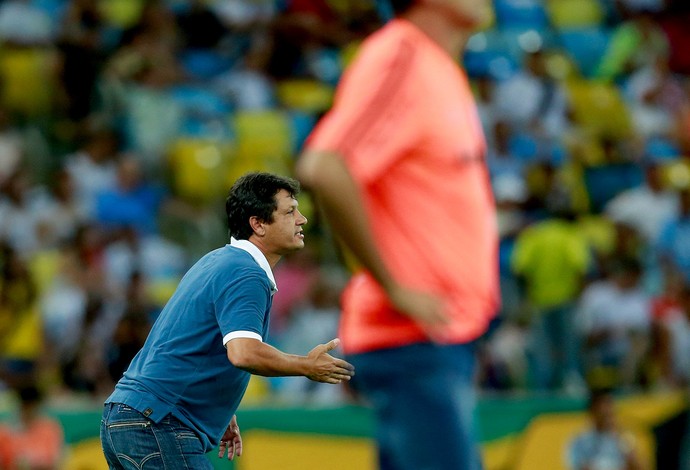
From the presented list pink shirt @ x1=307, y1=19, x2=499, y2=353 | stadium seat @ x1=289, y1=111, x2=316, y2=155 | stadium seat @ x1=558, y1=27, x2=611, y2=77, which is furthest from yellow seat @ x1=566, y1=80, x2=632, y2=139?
pink shirt @ x1=307, y1=19, x2=499, y2=353

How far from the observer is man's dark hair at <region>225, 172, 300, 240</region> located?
400 centimetres

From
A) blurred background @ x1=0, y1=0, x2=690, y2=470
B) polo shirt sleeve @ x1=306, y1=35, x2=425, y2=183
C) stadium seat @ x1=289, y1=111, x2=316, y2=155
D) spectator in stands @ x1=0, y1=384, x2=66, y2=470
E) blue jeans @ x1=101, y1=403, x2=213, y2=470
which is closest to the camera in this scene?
polo shirt sleeve @ x1=306, y1=35, x2=425, y2=183

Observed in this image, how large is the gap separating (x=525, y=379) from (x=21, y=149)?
4.72 metres

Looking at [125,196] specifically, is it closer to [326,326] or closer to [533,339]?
[326,326]

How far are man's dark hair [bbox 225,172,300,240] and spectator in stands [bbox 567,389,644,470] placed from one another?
21.3 feet

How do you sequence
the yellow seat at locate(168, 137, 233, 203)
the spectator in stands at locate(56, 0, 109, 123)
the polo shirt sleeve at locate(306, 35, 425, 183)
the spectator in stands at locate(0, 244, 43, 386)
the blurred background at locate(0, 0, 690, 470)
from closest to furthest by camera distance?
the polo shirt sleeve at locate(306, 35, 425, 183) → the spectator in stands at locate(0, 244, 43, 386) → the blurred background at locate(0, 0, 690, 470) → the yellow seat at locate(168, 137, 233, 203) → the spectator in stands at locate(56, 0, 109, 123)

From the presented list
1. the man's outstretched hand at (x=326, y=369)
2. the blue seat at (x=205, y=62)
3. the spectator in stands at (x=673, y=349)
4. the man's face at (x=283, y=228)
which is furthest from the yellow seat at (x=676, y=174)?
the man's outstretched hand at (x=326, y=369)

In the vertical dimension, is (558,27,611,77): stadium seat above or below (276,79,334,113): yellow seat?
above

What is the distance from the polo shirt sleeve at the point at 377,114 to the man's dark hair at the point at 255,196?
2.42ft

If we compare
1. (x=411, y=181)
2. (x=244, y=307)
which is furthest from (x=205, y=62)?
(x=411, y=181)

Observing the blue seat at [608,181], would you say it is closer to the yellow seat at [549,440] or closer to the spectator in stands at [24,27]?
the yellow seat at [549,440]

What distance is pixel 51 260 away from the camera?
34.9ft

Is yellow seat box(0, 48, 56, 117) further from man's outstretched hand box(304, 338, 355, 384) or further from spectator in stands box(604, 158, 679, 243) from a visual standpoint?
man's outstretched hand box(304, 338, 355, 384)

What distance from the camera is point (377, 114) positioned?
324cm
